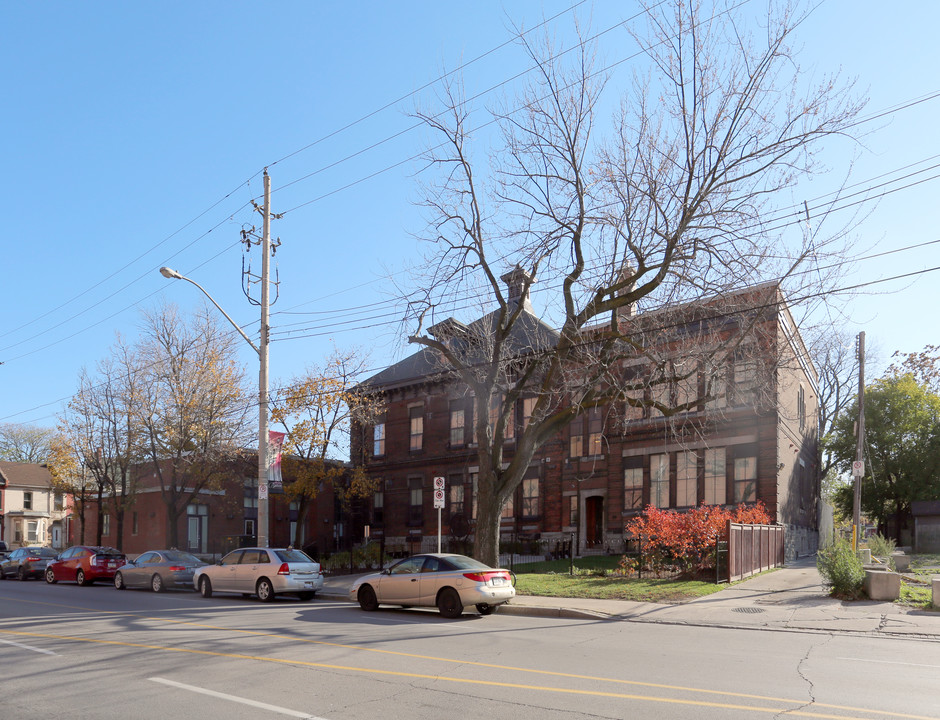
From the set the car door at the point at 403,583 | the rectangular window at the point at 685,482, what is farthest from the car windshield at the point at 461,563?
the rectangular window at the point at 685,482

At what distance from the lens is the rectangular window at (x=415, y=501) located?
43.7m

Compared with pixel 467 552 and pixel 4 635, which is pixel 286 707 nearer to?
pixel 4 635

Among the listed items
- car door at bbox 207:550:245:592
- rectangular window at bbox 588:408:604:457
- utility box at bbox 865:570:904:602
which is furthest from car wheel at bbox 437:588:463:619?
rectangular window at bbox 588:408:604:457

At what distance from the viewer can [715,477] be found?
32.1 meters

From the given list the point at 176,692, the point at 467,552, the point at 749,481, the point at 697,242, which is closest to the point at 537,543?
the point at 467,552

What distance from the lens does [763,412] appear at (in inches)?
1180

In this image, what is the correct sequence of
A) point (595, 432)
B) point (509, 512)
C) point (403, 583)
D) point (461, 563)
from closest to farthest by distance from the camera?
point (461, 563)
point (403, 583)
point (595, 432)
point (509, 512)

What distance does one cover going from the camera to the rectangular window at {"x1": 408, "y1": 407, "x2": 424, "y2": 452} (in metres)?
44.2

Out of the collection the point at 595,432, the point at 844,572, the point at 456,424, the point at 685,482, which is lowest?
the point at 844,572

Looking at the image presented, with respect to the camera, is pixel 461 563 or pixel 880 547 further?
pixel 880 547

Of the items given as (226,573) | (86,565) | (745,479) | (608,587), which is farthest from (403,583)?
(745,479)

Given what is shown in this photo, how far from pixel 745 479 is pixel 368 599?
61.3ft

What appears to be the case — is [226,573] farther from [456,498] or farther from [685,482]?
[456,498]

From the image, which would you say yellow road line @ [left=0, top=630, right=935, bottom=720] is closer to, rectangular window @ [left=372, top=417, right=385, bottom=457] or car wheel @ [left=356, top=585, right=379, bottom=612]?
car wheel @ [left=356, top=585, right=379, bottom=612]
